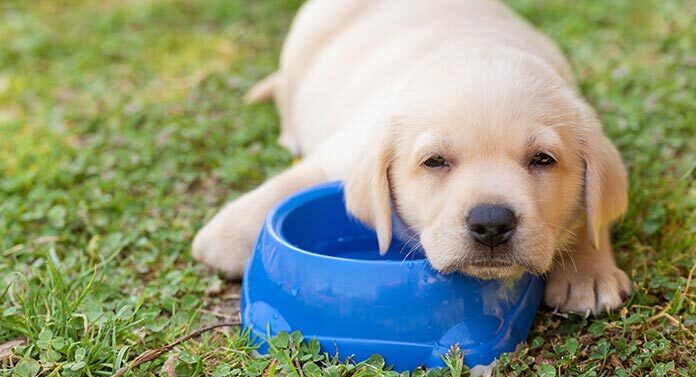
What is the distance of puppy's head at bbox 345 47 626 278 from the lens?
10.7 feet

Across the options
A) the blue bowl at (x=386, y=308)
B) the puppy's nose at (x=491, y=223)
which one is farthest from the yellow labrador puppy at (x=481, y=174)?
the blue bowl at (x=386, y=308)

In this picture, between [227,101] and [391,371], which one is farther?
[227,101]

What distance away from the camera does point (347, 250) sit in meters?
4.23

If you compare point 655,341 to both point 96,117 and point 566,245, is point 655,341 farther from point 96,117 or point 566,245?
point 96,117

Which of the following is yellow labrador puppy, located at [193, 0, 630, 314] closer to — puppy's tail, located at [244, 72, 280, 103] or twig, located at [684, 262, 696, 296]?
twig, located at [684, 262, 696, 296]

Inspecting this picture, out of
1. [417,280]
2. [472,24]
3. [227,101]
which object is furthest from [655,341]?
[227,101]

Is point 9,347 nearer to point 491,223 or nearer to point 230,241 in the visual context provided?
point 230,241

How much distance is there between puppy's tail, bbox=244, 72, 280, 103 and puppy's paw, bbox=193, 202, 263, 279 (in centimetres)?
221

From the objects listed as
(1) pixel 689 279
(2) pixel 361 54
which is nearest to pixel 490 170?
(1) pixel 689 279

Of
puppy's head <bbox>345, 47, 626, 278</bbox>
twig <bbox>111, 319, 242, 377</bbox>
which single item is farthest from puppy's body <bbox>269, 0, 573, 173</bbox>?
twig <bbox>111, 319, 242, 377</bbox>

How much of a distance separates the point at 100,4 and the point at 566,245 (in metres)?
5.87

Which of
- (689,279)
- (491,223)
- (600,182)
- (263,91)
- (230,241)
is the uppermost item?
(491,223)

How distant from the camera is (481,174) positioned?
3336 mm

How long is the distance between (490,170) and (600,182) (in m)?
0.55
